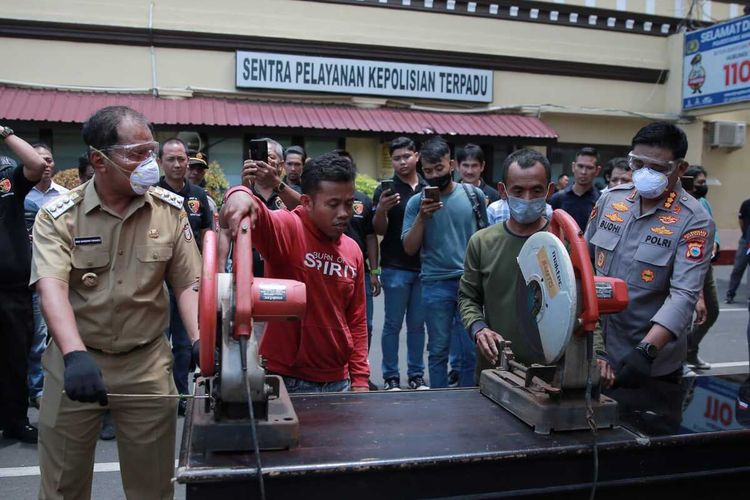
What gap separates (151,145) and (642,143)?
2.14 meters

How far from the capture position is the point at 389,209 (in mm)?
5402

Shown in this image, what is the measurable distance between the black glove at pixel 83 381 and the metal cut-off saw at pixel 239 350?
1.05 ft

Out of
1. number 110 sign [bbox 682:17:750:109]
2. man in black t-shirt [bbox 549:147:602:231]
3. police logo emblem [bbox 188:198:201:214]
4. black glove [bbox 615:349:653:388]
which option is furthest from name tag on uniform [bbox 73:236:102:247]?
number 110 sign [bbox 682:17:750:109]

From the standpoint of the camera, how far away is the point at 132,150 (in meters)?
2.52

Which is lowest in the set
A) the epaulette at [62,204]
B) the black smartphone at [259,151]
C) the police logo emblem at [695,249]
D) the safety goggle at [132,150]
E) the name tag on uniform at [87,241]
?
the police logo emblem at [695,249]

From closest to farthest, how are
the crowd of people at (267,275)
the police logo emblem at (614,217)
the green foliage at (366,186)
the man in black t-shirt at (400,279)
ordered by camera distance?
the crowd of people at (267,275) → the police logo emblem at (614,217) → the man in black t-shirt at (400,279) → the green foliage at (366,186)

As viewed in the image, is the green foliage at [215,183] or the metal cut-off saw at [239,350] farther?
the green foliage at [215,183]

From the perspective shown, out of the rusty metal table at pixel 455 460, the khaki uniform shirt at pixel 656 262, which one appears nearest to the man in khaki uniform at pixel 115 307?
the rusty metal table at pixel 455 460

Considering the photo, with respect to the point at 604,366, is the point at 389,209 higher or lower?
higher

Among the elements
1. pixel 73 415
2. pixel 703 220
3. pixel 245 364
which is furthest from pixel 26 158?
pixel 703 220

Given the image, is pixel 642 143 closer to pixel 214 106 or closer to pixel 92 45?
pixel 214 106

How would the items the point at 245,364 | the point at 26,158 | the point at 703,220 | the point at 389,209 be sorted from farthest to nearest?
the point at 389,209 → the point at 26,158 → the point at 703,220 → the point at 245,364

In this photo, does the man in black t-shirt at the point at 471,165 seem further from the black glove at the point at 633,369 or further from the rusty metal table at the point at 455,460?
the rusty metal table at the point at 455,460

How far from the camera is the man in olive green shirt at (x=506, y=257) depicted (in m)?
2.97
